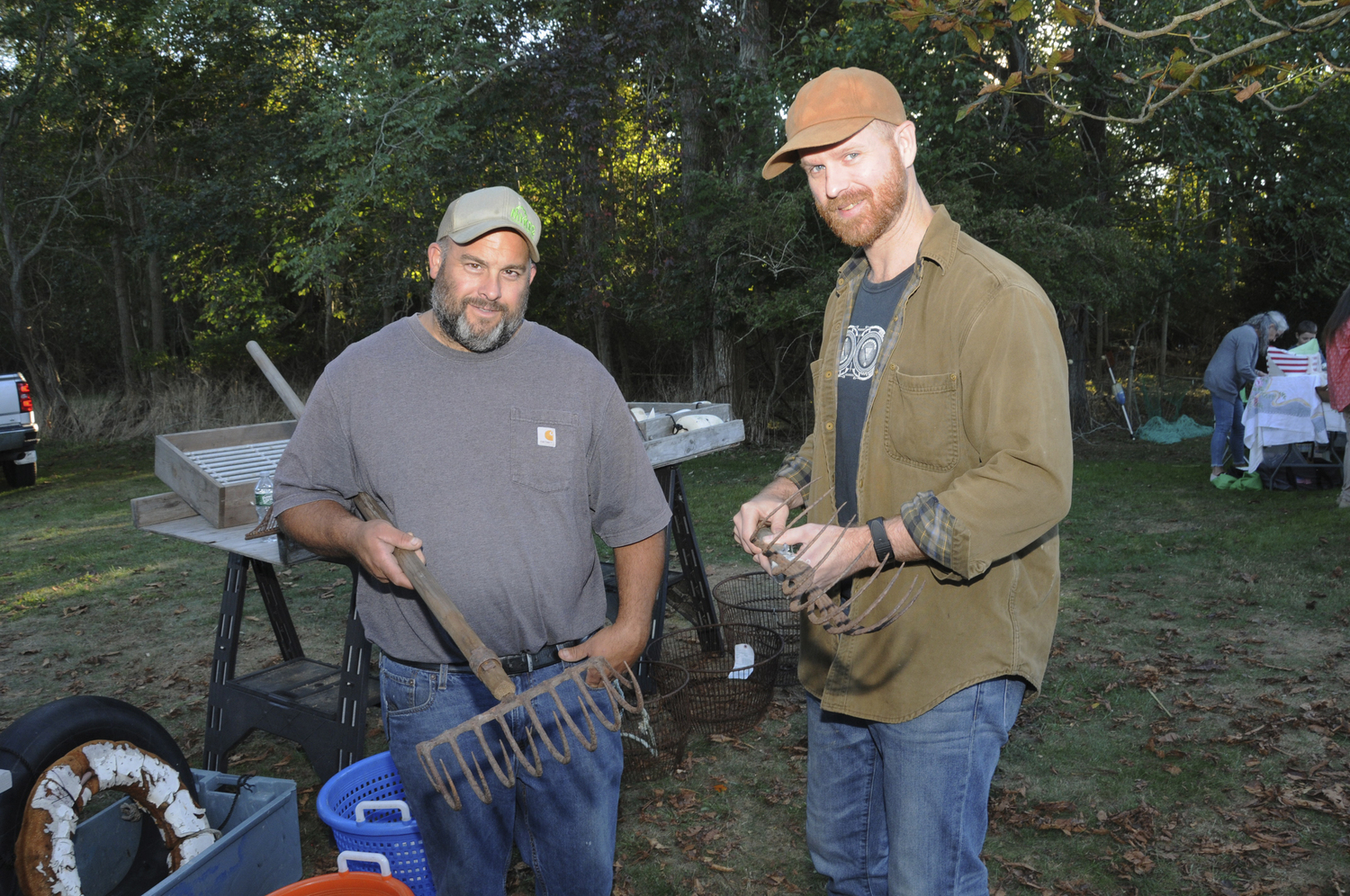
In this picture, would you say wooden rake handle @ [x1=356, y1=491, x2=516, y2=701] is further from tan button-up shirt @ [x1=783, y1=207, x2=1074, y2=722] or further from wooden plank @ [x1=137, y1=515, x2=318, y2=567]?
wooden plank @ [x1=137, y1=515, x2=318, y2=567]

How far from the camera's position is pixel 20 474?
13.2 meters

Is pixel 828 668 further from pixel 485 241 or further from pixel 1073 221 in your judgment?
pixel 1073 221

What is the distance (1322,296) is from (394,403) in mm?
20094

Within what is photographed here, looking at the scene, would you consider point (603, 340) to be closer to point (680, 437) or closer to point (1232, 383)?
point (1232, 383)

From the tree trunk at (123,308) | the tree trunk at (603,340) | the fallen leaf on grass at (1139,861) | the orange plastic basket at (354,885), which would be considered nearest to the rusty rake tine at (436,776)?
the orange plastic basket at (354,885)

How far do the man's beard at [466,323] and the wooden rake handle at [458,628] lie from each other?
602 millimetres

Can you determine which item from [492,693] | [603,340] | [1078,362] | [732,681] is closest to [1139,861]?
[732,681]

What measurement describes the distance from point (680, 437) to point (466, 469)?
2.40m

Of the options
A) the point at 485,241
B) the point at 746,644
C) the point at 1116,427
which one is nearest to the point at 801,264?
the point at 1116,427

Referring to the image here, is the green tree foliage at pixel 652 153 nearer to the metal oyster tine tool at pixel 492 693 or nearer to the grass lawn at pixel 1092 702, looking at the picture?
the grass lawn at pixel 1092 702

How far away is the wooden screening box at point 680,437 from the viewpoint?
4.77 m

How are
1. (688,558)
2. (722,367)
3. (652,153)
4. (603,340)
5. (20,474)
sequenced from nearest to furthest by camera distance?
(688,558), (20,474), (652,153), (722,367), (603,340)

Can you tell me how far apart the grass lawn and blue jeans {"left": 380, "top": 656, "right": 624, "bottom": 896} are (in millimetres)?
123

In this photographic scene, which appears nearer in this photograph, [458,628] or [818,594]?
[818,594]
